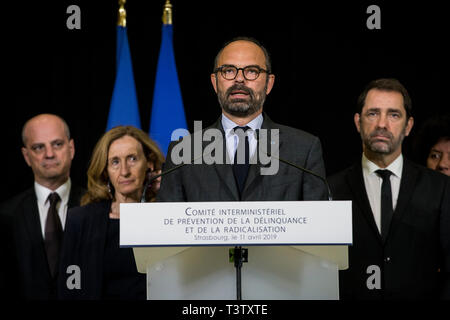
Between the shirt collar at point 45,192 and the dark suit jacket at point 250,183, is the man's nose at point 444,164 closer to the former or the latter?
the dark suit jacket at point 250,183

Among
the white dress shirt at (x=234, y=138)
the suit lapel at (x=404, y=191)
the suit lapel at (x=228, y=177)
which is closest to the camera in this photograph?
the suit lapel at (x=228, y=177)

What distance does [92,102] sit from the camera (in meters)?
4.57

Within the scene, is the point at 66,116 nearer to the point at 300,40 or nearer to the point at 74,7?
the point at 74,7

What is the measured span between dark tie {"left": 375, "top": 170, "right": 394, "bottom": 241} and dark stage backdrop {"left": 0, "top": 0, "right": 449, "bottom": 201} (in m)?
0.63

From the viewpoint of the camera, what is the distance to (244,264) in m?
2.47

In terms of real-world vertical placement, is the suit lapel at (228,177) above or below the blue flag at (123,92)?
below

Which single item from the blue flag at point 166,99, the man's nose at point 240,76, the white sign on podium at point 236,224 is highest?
the blue flag at point 166,99

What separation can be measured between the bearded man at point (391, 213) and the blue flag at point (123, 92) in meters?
1.53

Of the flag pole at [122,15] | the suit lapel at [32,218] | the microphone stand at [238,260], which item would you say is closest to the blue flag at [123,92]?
the flag pole at [122,15]

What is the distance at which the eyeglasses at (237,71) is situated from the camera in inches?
125

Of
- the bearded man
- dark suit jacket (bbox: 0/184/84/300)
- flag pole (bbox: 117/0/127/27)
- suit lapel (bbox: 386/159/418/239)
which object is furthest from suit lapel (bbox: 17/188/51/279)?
suit lapel (bbox: 386/159/418/239)

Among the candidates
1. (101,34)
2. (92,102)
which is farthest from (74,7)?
(92,102)

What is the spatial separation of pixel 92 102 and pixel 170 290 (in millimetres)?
2348

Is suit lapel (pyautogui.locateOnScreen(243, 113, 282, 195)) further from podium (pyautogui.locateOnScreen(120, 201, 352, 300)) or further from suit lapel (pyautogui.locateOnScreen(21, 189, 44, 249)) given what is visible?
suit lapel (pyautogui.locateOnScreen(21, 189, 44, 249))
